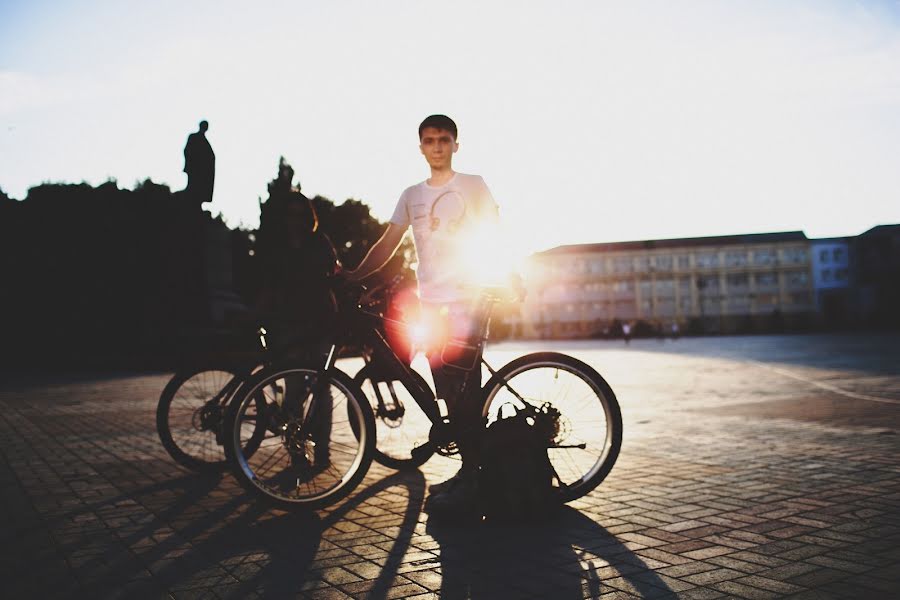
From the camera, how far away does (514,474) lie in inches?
163

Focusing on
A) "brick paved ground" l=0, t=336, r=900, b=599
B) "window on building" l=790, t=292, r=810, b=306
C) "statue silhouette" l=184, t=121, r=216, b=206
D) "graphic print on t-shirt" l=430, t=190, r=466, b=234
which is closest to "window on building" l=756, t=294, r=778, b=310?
"window on building" l=790, t=292, r=810, b=306

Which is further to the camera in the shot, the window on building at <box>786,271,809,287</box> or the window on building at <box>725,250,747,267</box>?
the window on building at <box>725,250,747,267</box>

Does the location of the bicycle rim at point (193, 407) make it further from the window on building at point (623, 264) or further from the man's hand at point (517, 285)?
the window on building at point (623, 264)

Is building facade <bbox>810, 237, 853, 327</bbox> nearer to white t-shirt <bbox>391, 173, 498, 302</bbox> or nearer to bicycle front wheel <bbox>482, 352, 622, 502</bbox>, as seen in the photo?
bicycle front wheel <bbox>482, 352, 622, 502</bbox>

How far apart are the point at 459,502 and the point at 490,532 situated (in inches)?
9.7

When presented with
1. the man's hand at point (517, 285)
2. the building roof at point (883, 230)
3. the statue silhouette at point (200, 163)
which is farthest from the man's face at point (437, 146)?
the building roof at point (883, 230)

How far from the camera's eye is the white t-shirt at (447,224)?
15.0 ft

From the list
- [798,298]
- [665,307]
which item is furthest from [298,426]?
[798,298]

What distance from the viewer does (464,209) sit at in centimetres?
461

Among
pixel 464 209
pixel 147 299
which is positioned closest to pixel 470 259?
pixel 464 209

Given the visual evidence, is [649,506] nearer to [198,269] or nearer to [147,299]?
[198,269]

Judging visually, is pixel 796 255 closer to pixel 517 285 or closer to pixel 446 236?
pixel 517 285

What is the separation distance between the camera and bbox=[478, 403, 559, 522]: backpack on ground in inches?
162

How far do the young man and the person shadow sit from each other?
0.62m
